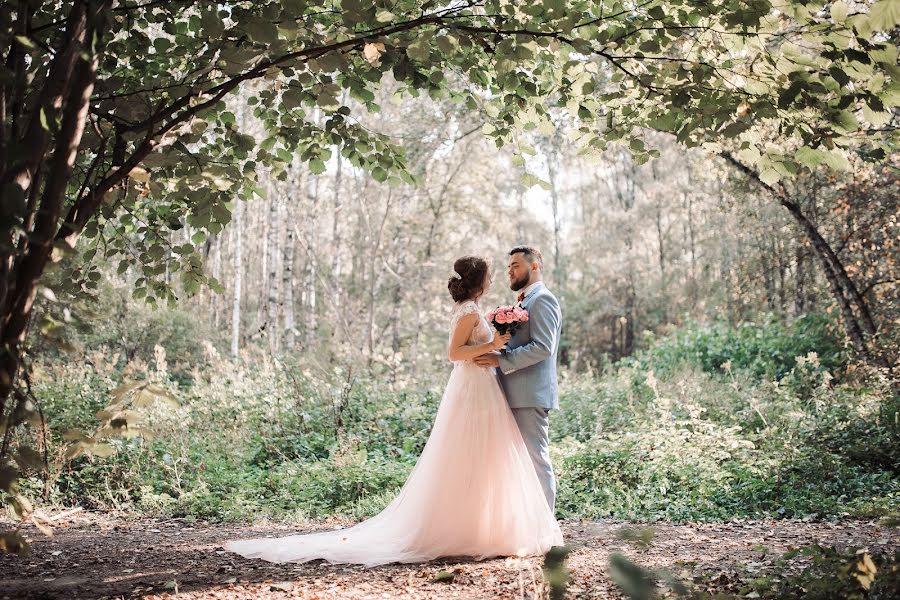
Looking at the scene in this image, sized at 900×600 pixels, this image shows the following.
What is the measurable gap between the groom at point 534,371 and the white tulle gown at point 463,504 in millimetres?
111

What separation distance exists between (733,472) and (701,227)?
16.6 m

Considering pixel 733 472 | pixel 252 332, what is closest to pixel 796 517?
pixel 733 472

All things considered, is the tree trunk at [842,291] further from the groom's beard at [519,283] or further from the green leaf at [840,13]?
the green leaf at [840,13]

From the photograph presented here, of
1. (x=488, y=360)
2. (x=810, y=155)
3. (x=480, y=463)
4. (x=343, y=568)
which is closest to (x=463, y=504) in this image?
(x=480, y=463)

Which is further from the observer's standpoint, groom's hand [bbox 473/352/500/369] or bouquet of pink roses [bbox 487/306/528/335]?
groom's hand [bbox 473/352/500/369]

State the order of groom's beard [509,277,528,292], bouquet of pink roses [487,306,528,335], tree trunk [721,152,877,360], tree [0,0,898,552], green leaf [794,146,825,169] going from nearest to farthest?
1. tree [0,0,898,552]
2. green leaf [794,146,825,169]
3. bouquet of pink roses [487,306,528,335]
4. groom's beard [509,277,528,292]
5. tree trunk [721,152,877,360]

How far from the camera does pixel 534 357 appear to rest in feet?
16.5

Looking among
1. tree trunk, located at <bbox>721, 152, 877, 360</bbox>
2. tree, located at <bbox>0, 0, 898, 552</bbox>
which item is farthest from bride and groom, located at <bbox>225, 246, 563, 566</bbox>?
tree trunk, located at <bbox>721, 152, 877, 360</bbox>

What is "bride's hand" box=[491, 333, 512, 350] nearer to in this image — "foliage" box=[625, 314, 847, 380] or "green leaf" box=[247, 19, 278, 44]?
"green leaf" box=[247, 19, 278, 44]

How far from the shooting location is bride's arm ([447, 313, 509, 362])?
5.10 m

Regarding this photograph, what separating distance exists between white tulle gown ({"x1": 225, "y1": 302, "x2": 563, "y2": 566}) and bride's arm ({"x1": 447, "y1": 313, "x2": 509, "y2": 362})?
0.06 metres

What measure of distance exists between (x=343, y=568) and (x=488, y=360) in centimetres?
169

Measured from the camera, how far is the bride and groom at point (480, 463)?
15.7ft

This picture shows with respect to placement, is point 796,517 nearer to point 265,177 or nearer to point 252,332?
point 265,177
